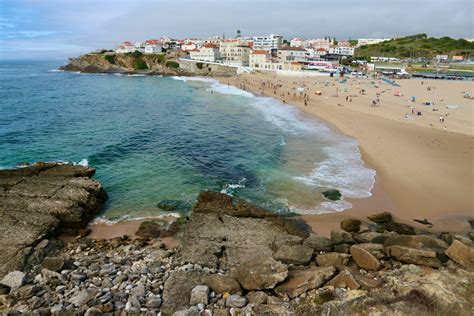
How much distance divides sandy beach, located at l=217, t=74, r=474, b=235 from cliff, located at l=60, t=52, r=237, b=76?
187ft

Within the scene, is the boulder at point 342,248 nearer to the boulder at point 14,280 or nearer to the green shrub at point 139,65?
the boulder at point 14,280

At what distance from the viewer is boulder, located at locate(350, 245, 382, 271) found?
1090cm

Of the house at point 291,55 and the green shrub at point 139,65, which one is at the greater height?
the house at point 291,55

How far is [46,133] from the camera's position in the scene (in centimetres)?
3173

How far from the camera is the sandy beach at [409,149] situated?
16719mm

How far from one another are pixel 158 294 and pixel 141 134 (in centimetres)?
2466

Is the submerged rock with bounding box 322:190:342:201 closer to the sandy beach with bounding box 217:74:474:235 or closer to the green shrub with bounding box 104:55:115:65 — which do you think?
the sandy beach with bounding box 217:74:474:235

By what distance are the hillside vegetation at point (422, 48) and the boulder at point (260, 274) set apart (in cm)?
15133

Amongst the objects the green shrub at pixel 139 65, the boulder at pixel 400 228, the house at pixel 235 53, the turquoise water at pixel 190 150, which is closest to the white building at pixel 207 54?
the house at pixel 235 53

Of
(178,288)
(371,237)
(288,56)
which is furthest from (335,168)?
(288,56)

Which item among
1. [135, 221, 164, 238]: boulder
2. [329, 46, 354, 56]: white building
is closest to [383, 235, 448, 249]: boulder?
[135, 221, 164, 238]: boulder

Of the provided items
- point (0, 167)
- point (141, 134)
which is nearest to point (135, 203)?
point (0, 167)

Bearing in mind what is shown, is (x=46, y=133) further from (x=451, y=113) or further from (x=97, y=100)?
(x=451, y=113)

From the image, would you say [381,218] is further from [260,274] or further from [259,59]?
[259,59]
